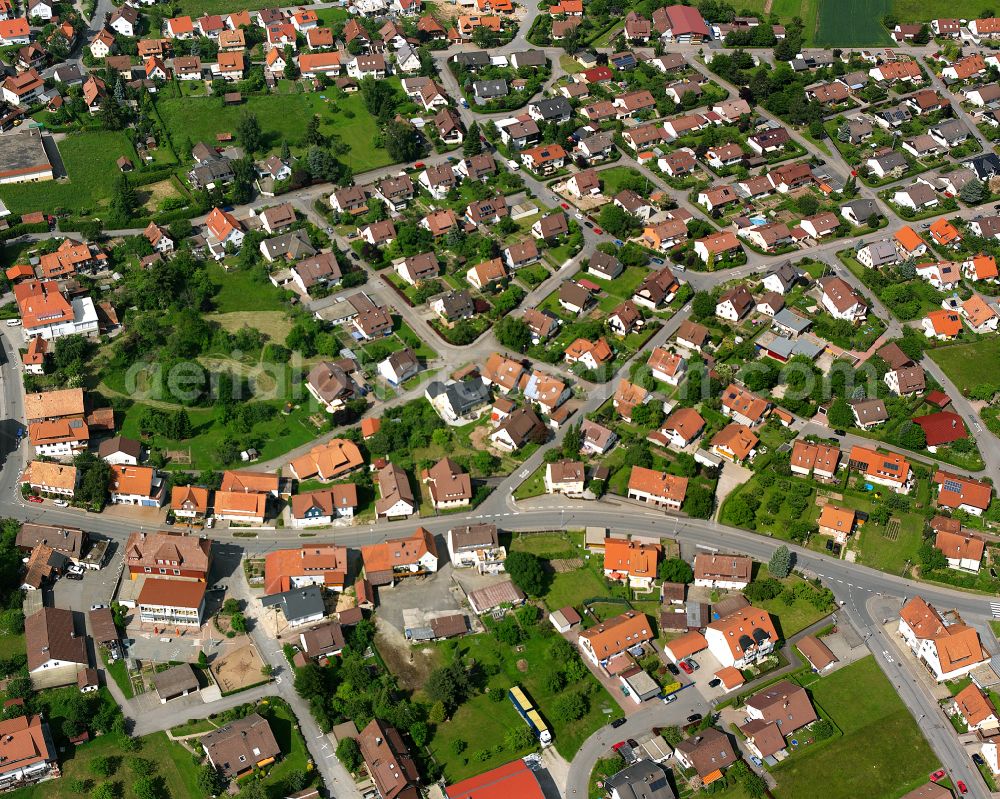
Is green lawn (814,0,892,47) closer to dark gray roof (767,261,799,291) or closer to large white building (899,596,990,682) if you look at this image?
dark gray roof (767,261,799,291)

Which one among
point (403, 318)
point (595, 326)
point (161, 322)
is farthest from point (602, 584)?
point (161, 322)

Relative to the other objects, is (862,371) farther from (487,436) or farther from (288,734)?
(288,734)

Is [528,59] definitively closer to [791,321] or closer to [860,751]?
[791,321]

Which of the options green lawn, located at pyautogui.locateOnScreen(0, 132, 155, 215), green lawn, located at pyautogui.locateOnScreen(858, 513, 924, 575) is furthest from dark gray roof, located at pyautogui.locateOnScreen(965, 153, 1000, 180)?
green lawn, located at pyautogui.locateOnScreen(0, 132, 155, 215)

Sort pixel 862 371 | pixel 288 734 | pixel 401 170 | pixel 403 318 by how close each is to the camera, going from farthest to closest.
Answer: pixel 401 170 < pixel 403 318 < pixel 862 371 < pixel 288 734

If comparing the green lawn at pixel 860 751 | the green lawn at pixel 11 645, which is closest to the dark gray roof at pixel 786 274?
the green lawn at pixel 860 751
